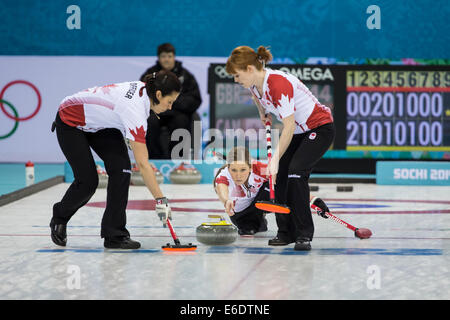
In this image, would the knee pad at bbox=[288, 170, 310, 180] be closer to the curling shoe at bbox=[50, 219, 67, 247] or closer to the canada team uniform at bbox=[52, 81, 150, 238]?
the canada team uniform at bbox=[52, 81, 150, 238]

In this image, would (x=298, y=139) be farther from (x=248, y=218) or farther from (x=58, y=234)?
(x=58, y=234)

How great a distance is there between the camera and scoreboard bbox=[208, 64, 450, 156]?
439 inches

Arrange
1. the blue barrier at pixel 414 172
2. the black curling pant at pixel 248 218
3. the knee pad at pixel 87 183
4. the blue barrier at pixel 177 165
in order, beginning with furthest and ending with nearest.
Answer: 1. the blue barrier at pixel 414 172
2. the blue barrier at pixel 177 165
3. the black curling pant at pixel 248 218
4. the knee pad at pixel 87 183

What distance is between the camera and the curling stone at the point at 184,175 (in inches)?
399

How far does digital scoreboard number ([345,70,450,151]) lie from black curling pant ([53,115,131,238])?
22.3ft

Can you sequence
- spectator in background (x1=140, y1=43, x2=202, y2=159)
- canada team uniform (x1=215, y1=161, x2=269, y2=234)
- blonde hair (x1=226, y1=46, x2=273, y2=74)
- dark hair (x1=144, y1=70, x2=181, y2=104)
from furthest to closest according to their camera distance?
spectator in background (x1=140, y1=43, x2=202, y2=159)
canada team uniform (x1=215, y1=161, x2=269, y2=234)
blonde hair (x1=226, y1=46, x2=273, y2=74)
dark hair (x1=144, y1=70, x2=181, y2=104)

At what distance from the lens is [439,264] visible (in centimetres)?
430

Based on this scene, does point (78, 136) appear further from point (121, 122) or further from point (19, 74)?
point (19, 74)

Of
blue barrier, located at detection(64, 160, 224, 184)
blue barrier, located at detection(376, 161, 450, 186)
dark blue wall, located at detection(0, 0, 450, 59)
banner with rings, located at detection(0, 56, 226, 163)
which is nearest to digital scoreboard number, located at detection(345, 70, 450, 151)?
blue barrier, located at detection(376, 161, 450, 186)

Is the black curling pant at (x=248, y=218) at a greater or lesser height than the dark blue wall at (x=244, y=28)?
lesser

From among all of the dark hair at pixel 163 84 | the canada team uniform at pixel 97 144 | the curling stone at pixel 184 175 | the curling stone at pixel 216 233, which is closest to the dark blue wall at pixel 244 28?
the curling stone at pixel 184 175

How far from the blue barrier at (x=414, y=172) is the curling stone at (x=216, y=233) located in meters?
5.86

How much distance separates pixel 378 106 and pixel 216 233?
6.68 metres

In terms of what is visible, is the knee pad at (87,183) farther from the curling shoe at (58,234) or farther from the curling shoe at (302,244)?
Answer: the curling shoe at (302,244)
